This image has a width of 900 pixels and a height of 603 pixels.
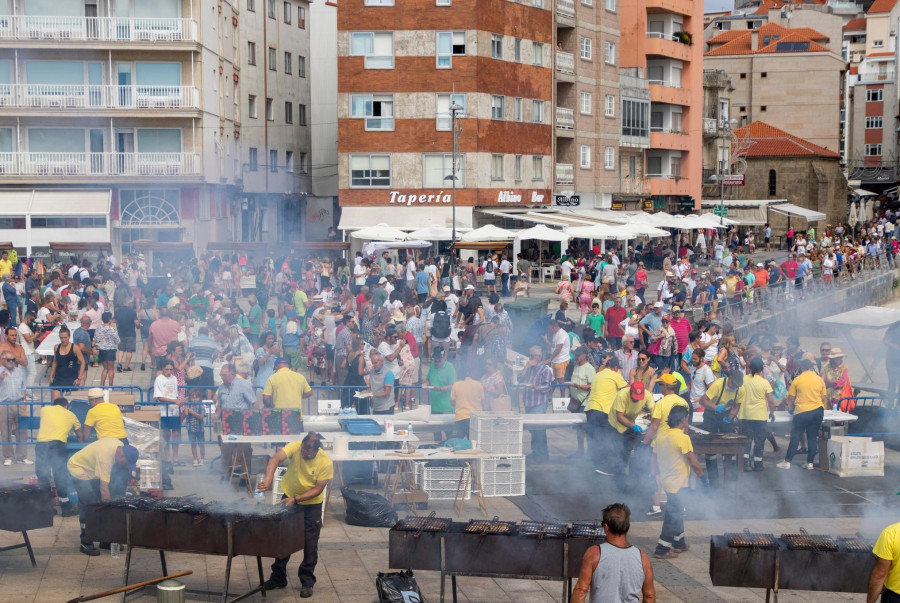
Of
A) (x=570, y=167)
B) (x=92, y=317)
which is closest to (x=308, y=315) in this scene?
(x=92, y=317)

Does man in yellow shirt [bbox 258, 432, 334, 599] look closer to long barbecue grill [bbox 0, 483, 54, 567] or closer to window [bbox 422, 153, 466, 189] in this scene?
long barbecue grill [bbox 0, 483, 54, 567]

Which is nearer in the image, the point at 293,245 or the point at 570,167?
the point at 293,245

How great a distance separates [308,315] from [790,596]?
15854 millimetres

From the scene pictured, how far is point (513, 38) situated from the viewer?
167ft

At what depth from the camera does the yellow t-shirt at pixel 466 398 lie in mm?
15391

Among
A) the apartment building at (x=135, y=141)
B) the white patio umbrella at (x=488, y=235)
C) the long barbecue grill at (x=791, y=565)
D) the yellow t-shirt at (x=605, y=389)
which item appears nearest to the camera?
the long barbecue grill at (x=791, y=565)

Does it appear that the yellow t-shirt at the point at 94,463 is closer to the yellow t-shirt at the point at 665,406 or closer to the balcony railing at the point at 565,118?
the yellow t-shirt at the point at 665,406

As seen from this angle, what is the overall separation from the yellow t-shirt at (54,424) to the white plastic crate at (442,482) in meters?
4.06

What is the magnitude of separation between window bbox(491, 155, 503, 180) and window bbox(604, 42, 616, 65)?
11.0 meters

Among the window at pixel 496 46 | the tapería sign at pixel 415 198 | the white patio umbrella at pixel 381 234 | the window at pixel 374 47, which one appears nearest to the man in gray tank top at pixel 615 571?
the white patio umbrella at pixel 381 234

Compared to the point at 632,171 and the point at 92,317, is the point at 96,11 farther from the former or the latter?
the point at 632,171

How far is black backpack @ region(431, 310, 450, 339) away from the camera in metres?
23.6

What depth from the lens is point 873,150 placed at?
12775 cm

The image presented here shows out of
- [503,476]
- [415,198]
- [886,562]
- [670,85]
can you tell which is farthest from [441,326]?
[670,85]
